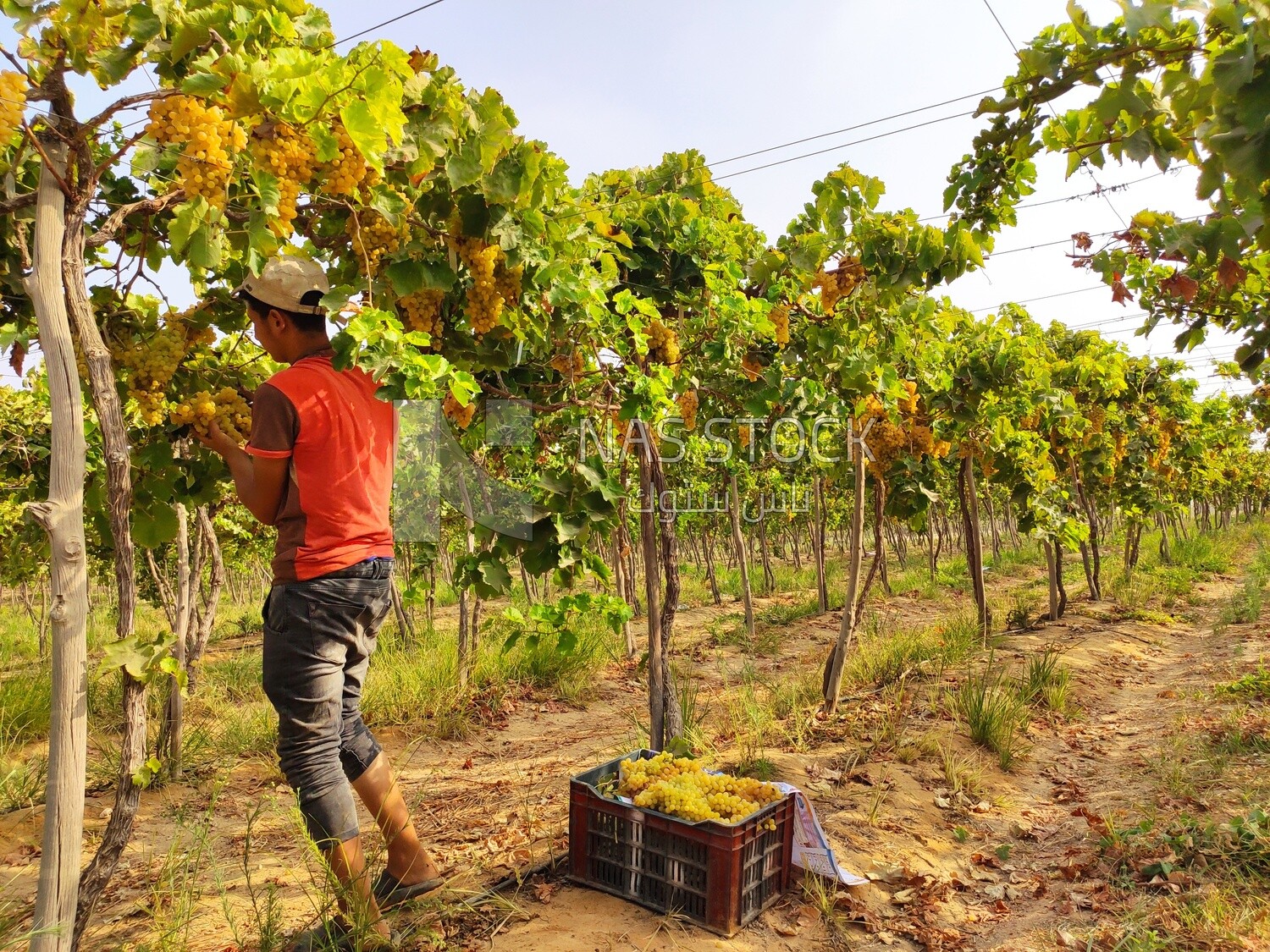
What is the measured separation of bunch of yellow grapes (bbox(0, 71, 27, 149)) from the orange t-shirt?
2.49 feet

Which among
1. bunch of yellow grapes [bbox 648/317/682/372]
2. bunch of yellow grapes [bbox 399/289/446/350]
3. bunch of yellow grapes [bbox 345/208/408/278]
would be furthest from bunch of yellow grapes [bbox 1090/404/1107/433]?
bunch of yellow grapes [bbox 345/208/408/278]

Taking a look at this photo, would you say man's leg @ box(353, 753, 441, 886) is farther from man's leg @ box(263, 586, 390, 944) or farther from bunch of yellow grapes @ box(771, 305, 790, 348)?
bunch of yellow grapes @ box(771, 305, 790, 348)

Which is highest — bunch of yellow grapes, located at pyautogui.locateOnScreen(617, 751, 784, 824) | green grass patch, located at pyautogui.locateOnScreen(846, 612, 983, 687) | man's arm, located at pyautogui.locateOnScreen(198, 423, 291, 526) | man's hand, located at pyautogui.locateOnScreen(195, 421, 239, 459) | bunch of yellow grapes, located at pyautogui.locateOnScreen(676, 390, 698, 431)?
bunch of yellow grapes, located at pyautogui.locateOnScreen(676, 390, 698, 431)

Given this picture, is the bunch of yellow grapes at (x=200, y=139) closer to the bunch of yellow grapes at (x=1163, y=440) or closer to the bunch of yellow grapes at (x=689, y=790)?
the bunch of yellow grapes at (x=689, y=790)

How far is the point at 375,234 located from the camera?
7.97 feet

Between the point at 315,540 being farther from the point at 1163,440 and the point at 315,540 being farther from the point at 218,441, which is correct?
the point at 1163,440

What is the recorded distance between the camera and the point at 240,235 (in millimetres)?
2234

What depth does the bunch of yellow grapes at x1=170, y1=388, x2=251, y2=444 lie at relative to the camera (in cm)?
219

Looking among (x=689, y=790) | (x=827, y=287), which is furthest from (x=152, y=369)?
(x=827, y=287)

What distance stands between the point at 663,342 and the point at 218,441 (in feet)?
7.65

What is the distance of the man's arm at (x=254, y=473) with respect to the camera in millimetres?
2160

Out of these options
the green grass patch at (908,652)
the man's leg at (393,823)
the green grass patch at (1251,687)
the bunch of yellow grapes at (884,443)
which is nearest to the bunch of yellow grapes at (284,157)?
the man's leg at (393,823)

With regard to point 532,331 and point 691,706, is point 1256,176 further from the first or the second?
point 691,706

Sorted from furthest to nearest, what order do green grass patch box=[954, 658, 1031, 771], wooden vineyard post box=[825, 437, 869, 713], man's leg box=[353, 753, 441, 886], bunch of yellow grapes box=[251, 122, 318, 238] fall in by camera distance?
wooden vineyard post box=[825, 437, 869, 713], green grass patch box=[954, 658, 1031, 771], man's leg box=[353, 753, 441, 886], bunch of yellow grapes box=[251, 122, 318, 238]
